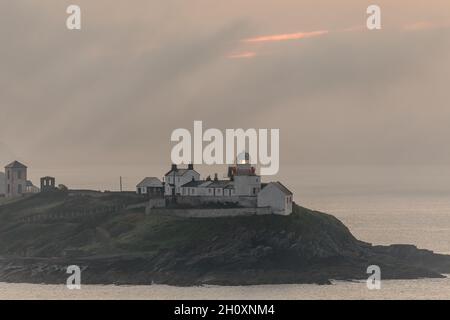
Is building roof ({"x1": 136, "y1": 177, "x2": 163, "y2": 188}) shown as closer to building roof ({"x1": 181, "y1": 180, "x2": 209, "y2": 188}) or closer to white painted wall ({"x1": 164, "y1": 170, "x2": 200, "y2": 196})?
white painted wall ({"x1": 164, "y1": 170, "x2": 200, "y2": 196})

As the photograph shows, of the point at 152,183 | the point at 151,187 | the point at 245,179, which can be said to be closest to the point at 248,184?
the point at 245,179

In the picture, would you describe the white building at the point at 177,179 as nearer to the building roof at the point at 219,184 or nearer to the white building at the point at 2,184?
the building roof at the point at 219,184

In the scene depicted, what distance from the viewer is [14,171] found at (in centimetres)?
17238

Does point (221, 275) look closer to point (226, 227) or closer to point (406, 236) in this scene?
point (226, 227)

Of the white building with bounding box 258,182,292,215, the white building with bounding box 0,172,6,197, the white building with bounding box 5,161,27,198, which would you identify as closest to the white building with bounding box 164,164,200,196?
the white building with bounding box 258,182,292,215

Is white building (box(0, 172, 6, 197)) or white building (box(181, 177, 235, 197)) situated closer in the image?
white building (box(181, 177, 235, 197))

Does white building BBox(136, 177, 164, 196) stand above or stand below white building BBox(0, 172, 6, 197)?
below

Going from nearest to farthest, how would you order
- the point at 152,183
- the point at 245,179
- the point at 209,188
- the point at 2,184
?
the point at 245,179
the point at 209,188
the point at 152,183
the point at 2,184

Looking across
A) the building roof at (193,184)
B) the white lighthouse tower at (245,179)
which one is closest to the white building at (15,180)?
the building roof at (193,184)

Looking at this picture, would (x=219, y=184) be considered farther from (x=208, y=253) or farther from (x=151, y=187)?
(x=208, y=253)

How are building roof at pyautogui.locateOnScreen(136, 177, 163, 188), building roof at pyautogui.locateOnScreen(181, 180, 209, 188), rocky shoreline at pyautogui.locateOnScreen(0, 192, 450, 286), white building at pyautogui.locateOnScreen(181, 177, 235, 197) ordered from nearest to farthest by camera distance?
rocky shoreline at pyautogui.locateOnScreen(0, 192, 450, 286) → white building at pyautogui.locateOnScreen(181, 177, 235, 197) → building roof at pyautogui.locateOnScreen(181, 180, 209, 188) → building roof at pyautogui.locateOnScreen(136, 177, 163, 188)
